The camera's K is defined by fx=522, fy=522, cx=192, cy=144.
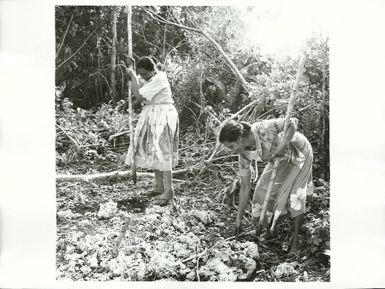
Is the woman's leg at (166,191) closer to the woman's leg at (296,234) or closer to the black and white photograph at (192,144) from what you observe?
the black and white photograph at (192,144)

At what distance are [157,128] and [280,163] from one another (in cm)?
86

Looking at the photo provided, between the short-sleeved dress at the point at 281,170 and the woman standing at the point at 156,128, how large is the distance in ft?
1.62

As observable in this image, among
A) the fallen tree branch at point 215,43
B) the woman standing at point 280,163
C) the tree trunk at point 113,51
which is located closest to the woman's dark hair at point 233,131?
the woman standing at point 280,163

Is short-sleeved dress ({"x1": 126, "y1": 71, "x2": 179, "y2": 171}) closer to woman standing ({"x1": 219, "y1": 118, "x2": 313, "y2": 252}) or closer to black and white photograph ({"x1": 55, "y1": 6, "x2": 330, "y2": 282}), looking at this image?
black and white photograph ({"x1": 55, "y1": 6, "x2": 330, "y2": 282})

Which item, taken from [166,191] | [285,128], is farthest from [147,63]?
[285,128]

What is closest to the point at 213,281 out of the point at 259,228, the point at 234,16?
the point at 259,228

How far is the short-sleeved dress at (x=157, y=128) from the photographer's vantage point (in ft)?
11.5

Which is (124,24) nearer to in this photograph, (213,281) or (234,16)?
(234,16)

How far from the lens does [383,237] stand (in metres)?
3.43

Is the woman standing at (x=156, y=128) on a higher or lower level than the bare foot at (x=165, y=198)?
higher

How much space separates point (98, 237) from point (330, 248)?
1544 millimetres

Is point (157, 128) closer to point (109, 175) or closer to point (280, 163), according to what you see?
point (109, 175)

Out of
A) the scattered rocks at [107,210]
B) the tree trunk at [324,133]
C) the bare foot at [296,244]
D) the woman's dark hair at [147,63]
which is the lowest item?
the bare foot at [296,244]

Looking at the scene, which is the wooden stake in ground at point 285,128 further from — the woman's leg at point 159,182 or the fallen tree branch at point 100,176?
the fallen tree branch at point 100,176
